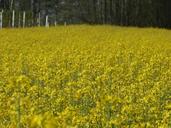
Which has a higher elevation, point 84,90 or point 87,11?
point 87,11

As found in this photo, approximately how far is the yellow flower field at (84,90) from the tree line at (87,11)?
901 inches

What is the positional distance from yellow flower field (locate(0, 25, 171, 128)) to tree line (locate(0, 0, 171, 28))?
901 inches

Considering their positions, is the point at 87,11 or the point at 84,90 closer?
the point at 84,90

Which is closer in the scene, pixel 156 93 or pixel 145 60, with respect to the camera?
pixel 156 93

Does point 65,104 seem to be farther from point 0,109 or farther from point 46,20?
point 46,20

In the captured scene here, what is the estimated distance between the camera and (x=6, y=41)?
24094mm

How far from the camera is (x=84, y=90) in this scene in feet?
31.2

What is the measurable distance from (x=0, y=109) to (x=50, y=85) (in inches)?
170

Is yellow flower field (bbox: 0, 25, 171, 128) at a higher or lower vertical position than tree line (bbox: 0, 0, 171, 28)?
lower

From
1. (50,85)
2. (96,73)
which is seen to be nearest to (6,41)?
(96,73)

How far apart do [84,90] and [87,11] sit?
38.3m

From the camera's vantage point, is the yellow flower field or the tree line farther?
the tree line

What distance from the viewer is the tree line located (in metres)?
46.7

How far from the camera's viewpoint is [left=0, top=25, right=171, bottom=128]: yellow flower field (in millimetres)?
7372
